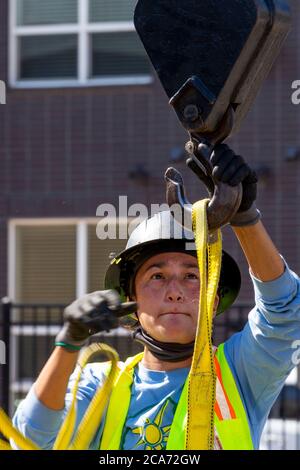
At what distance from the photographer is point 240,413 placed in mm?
3469

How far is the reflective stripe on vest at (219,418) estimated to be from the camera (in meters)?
3.41

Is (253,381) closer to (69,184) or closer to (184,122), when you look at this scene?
(184,122)

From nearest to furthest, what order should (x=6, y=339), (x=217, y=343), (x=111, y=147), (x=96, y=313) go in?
1. (x=96, y=313)
2. (x=6, y=339)
3. (x=217, y=343)
4. (x=111, y=147)

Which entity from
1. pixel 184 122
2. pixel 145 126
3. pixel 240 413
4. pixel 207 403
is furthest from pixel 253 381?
pixel 145 126

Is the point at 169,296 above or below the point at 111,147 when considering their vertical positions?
below

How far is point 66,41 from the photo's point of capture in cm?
1152

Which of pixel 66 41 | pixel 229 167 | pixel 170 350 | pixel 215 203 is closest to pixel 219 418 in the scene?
pixel 170 350

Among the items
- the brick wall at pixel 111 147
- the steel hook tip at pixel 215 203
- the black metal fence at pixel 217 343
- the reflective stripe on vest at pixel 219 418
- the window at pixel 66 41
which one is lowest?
the black metal fence at pixel 217 343

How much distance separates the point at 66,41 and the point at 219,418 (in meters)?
8.52

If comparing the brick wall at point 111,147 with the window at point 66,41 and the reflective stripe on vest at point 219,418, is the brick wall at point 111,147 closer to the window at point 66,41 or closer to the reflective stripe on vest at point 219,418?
the window at point 66,41

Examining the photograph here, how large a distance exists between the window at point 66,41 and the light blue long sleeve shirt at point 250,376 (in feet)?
26.1

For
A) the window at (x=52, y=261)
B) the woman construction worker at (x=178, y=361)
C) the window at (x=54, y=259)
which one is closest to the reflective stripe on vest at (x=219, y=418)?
the woman construction worker at (x=178, y=361)

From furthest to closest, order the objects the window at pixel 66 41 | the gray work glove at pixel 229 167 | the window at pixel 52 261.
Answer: the window at pixel 66 41 → the window at pixel 52 261 → the gray work glove at pixel 229 167

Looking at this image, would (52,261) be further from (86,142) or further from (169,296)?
(169,296)
